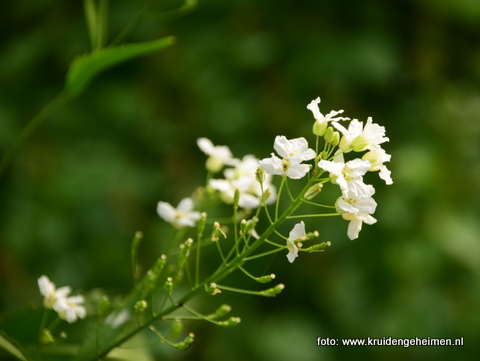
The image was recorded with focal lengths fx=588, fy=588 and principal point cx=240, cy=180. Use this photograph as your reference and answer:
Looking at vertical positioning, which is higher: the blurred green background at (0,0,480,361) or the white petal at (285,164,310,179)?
the blurred green background at (0,0,480,361)

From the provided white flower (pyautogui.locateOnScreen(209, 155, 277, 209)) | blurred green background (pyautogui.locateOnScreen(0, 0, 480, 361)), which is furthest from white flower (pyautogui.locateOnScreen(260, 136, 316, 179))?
blurred green background (pyautogui.locateOnScreen(0, 0, 480, 361))

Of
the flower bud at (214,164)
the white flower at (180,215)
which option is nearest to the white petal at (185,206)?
the white flower at (180,215)

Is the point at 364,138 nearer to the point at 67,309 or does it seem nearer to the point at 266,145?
the point at 67,309

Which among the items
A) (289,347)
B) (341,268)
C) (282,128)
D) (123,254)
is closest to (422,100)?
(282,128)

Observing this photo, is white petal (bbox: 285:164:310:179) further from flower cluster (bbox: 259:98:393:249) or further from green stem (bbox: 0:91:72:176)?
green stem (bbox: 0:91:72:176)

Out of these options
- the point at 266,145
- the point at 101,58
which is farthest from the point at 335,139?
the point at 266,145

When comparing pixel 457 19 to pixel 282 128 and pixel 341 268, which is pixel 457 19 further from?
pixel 341 268
